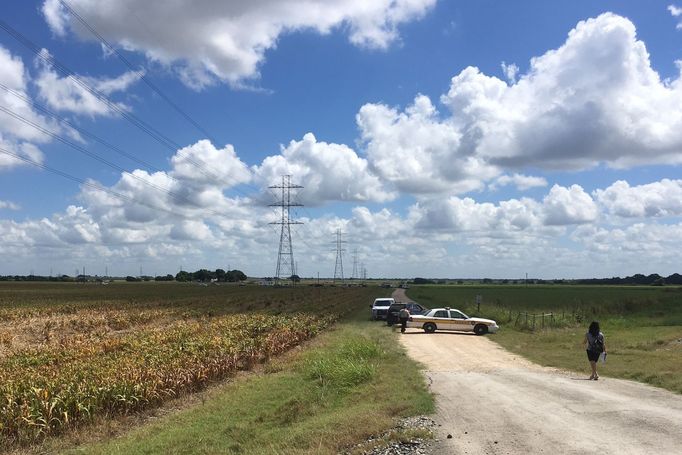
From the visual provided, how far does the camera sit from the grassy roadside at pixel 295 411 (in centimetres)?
995

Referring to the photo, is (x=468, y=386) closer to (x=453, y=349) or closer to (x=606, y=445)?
(x=606, y=445)

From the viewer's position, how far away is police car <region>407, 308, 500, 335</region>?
102 ft

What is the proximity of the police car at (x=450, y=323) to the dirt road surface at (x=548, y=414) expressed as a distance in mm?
13853

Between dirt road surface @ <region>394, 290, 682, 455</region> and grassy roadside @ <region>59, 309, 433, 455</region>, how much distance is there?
980mm

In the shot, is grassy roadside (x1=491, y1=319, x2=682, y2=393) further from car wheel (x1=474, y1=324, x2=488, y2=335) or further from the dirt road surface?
the dirt road surface

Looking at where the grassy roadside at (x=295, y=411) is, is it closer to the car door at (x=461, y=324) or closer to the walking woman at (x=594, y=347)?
the walking woman at (x=594, y=347)

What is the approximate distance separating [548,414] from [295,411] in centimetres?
521

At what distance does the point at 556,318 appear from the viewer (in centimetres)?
3422

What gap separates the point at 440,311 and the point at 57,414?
2369 centimetres

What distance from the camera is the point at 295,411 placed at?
12289mm

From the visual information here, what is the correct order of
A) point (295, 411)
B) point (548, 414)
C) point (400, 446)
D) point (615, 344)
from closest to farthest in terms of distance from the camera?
point (400, 446) → point (548, 414) → point (295, 411) → point (615, 344)

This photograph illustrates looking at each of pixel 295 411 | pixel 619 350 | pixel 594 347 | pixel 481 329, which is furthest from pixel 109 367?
pixel 481 329

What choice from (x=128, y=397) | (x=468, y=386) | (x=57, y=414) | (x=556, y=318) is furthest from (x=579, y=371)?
(x=556, y=318)

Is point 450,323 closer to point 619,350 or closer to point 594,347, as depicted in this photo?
point 619,350
